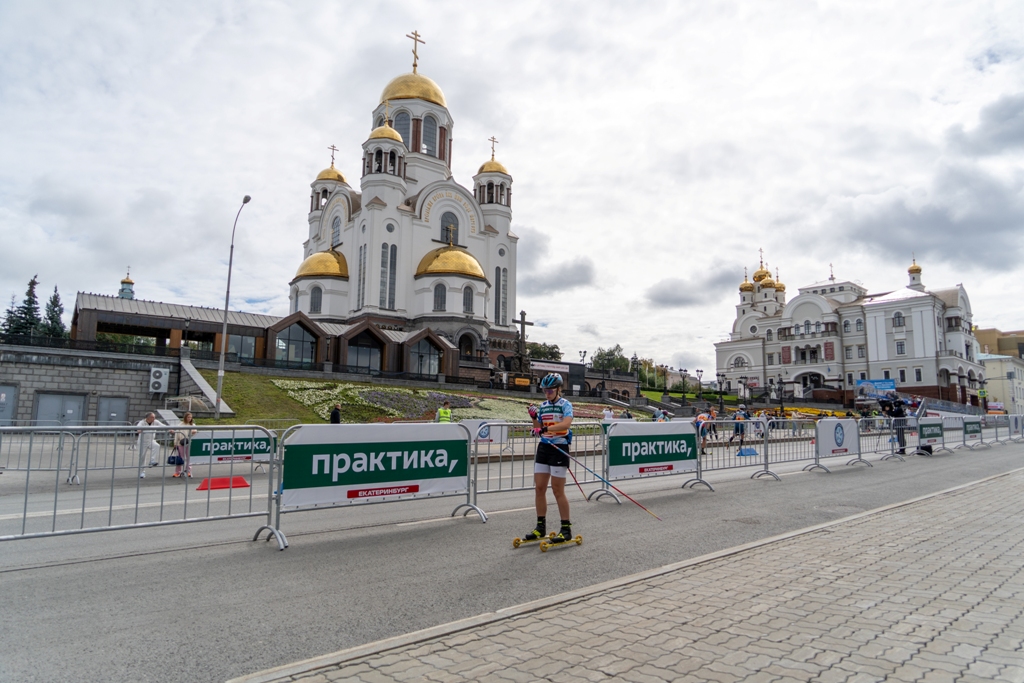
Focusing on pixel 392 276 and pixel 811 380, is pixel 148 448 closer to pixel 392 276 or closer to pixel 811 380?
pixel 392 276

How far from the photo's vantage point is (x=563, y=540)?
262 inches

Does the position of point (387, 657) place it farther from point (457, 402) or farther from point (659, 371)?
point (659, 371)

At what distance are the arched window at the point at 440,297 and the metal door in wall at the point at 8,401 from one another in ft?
103

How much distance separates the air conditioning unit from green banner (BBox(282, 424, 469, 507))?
91.6 ft

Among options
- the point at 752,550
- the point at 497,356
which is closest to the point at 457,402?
the point at 497,356

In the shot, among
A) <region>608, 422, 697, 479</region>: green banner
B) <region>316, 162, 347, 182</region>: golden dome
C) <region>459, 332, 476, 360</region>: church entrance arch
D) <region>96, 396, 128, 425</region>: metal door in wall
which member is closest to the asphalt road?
<region>608, 422, 697, 479</region>: green banner

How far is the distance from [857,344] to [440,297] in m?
50.9

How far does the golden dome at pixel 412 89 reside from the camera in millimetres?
62906

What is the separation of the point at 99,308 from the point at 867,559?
148 feet

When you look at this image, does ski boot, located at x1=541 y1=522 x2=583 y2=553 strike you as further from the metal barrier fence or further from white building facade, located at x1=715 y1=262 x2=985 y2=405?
white building facade, located at x1=715 y1=262 x2=985 y2=405

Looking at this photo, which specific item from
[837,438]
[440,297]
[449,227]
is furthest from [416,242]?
[837,438]

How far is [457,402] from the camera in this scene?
120ft

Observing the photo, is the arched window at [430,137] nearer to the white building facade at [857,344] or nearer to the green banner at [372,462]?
the white building facade at [857,344]

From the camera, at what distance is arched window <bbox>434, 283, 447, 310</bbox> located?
54781 millimetres
